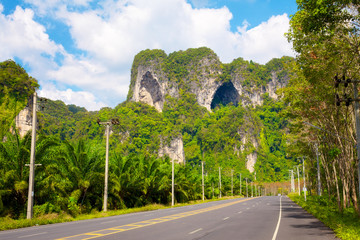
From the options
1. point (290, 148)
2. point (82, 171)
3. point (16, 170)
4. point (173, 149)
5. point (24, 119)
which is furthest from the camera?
point (173, 149)

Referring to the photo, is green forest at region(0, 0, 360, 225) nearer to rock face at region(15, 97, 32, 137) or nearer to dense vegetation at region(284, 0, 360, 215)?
dense vegetation at region(284, 0, 360, 215)

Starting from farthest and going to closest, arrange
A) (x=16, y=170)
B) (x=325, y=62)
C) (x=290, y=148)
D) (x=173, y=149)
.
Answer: (x=173, y=149), (x=290, y=148), (x=16, y=170), (x=325, y=62)

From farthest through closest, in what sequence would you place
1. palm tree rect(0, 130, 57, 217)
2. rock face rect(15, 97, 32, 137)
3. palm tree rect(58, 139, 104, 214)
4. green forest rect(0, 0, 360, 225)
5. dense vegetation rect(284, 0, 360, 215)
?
rock face rect(15, 97, 32, 137)
palm tree rect(58, 139, 104, 214)
palm tree rect(0, 130, 57, 217)
green forest rect(0, 0, 360, 225)
dense vegetation rect(284, 0, 360, 215)

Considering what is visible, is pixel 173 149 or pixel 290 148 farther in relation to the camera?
pixel 173 149

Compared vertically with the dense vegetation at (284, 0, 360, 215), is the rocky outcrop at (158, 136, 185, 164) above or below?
above

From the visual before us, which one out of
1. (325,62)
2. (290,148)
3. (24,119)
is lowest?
(290,148)

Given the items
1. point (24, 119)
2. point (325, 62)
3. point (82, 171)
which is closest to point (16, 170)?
point (82, 171)

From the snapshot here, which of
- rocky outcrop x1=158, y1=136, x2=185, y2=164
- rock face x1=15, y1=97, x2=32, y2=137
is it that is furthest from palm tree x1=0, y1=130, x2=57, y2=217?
rocky outcrop x1=158, y1=136, x2=185, y2=164

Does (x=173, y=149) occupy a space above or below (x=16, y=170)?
above

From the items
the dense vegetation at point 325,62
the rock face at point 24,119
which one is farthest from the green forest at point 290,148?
the rock face at point 24,119

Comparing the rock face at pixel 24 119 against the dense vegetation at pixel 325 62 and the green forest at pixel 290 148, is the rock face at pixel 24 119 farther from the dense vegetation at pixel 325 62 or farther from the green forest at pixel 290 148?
the dense vegetation at pixel 325 62

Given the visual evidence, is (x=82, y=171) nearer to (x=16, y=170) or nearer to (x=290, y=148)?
(x=16, y=170)

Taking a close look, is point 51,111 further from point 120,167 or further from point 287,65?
point 287,65

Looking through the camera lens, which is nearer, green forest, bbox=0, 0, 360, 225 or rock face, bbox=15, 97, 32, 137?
green forest, bbox=0, 0, 360, 225
